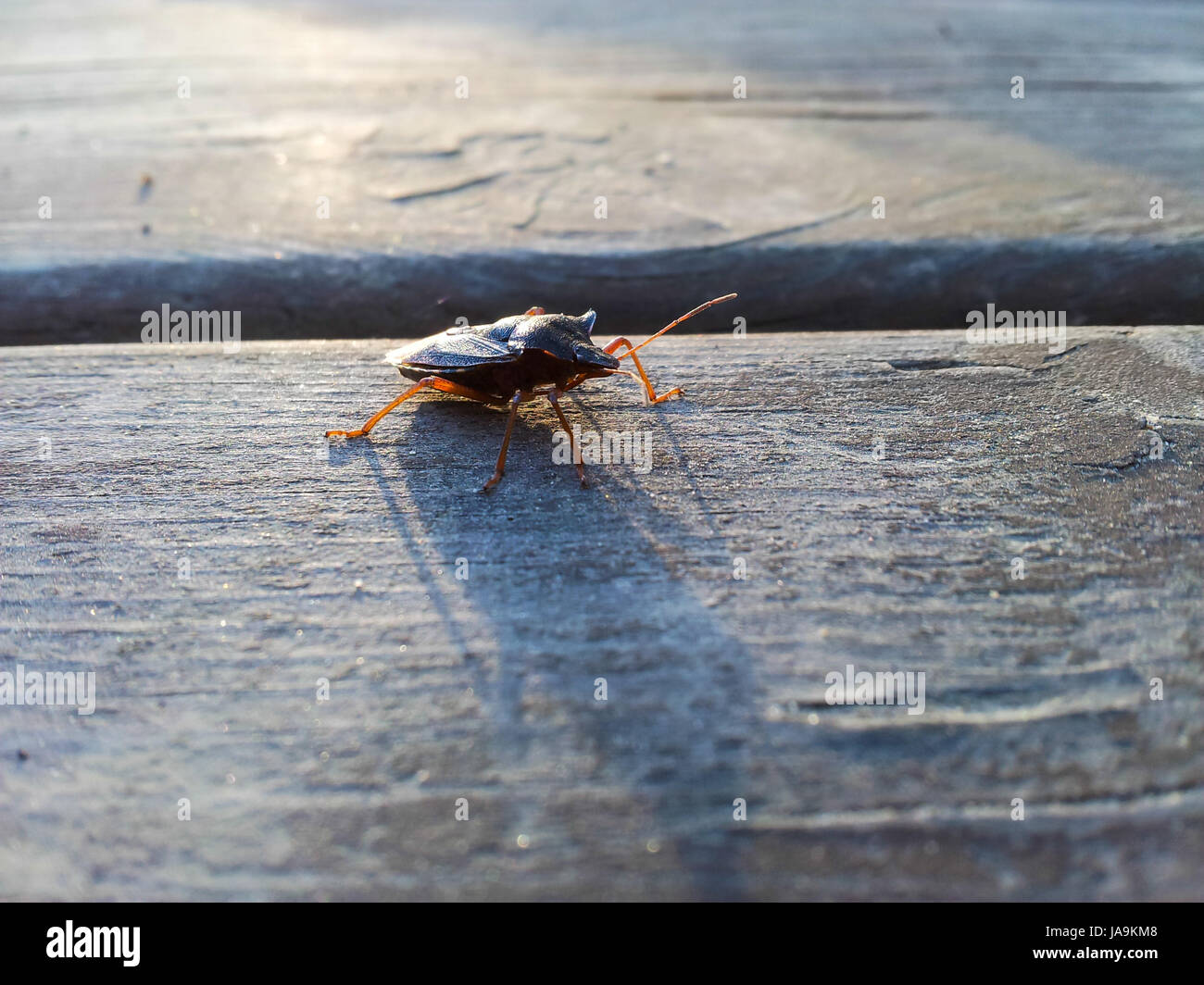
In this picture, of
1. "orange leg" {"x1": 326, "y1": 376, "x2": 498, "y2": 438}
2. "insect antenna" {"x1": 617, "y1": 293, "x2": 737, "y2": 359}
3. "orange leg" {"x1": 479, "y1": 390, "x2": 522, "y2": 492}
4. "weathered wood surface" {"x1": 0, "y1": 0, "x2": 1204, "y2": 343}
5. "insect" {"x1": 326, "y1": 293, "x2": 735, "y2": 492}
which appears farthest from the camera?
"weathered wood surface" {"x1": 0, "y1": 0, "x2": 1204, "y2": 343}

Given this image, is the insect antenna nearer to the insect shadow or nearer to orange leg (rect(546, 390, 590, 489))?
orange leg (rect(546, 390, 590, 489))

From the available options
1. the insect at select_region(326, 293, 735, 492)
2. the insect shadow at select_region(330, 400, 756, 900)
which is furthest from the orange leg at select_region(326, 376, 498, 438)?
the insect shadow at select_region(330, 400, 756, 900)

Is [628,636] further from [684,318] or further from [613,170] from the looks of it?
[613,170]

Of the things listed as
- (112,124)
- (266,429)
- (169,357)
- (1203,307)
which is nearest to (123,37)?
(112,124)

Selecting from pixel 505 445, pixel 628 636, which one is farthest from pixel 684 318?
pixel 628 636

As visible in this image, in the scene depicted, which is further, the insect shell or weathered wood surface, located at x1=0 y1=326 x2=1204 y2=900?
the insect shell

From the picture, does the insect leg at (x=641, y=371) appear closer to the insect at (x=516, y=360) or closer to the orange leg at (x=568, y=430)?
the insect at (x=516, y=360)
